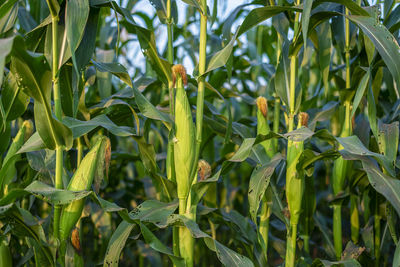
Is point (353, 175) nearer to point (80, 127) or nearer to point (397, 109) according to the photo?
point (397, 109)

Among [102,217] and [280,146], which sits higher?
[280,146]

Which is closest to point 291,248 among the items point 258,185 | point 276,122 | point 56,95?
point 258,185

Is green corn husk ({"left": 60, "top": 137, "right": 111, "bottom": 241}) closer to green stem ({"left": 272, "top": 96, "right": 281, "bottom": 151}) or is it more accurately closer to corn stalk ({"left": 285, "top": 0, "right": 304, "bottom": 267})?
corn stalk ({"left": 285, "top": 0, "right": 304, "bottom": 267})

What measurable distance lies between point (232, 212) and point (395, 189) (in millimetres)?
717

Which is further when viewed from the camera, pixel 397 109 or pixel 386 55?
pixel 397 109

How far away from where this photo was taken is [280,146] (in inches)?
102

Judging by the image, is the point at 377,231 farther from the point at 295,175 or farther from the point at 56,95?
the point at 56,95

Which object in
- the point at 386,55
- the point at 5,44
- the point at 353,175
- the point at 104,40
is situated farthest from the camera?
the point at 104,40

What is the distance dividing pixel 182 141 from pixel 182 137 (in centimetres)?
1

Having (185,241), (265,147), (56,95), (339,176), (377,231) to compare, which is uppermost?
(56,95)

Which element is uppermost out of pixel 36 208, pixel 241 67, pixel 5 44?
pixel 5 44

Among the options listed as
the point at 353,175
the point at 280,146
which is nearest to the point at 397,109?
the point at 353,175

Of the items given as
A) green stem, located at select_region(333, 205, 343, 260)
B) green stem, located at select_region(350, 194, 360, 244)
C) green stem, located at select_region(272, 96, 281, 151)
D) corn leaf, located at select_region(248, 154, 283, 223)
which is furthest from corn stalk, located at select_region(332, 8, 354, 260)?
corn leaf, located at select_region(248, 154, 283, 223)

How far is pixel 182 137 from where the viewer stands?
172 cm
